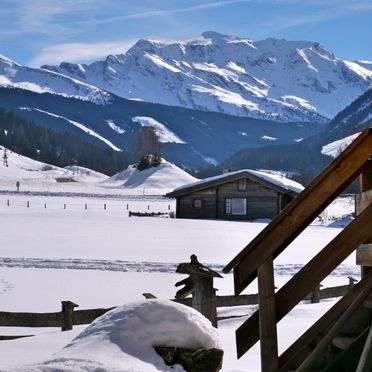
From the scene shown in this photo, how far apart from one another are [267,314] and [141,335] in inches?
51.7

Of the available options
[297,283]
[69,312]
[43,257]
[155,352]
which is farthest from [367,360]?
[43,257]

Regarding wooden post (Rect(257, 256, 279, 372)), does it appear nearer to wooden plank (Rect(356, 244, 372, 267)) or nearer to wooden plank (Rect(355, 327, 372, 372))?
wooden plank (Rect(356, 244, 372, 267))

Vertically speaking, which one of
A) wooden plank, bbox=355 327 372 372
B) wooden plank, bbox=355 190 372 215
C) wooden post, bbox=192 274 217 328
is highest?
wooden plank, bbox=355 190 372 215

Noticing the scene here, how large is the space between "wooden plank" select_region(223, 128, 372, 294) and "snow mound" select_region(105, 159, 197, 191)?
91.2 meters

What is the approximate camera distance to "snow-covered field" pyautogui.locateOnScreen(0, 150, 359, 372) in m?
9.98

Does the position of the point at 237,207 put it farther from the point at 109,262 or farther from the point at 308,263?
the point at 308,263

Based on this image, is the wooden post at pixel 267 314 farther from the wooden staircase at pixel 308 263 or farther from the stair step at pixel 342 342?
the stair step at pixel 342 342

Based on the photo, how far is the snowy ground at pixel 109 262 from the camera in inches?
416

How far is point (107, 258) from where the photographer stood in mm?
24797

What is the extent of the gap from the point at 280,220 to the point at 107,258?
65.9ft

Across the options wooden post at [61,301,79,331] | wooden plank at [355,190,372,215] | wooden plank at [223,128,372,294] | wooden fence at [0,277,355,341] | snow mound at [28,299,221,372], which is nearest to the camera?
wooden plank at [223,128,372,294]

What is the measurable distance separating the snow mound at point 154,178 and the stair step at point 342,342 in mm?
91803

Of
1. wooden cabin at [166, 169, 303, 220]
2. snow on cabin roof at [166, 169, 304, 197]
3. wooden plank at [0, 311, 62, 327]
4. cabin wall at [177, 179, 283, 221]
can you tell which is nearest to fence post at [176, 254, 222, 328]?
wooden plank at [0, 311, 62, 327]

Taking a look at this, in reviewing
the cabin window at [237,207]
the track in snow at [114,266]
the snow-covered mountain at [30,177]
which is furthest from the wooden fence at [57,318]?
the snow-covered mountain at [30,177]
